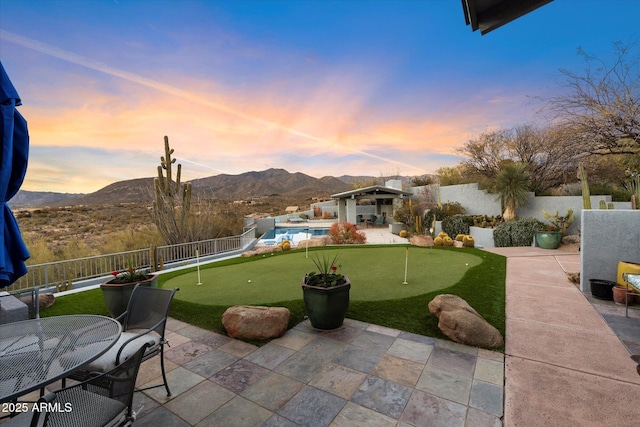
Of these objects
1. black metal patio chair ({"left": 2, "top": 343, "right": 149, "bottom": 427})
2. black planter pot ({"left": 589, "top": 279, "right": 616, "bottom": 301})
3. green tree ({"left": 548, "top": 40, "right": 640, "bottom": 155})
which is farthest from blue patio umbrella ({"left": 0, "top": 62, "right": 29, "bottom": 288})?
green tree ({"left": 548, "top": 40, "right": 640, "bottom": 155})

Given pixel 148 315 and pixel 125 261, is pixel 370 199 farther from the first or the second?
pixel 148 315

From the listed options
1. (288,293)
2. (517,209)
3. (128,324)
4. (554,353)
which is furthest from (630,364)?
(517,209)

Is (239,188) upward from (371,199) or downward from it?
upward

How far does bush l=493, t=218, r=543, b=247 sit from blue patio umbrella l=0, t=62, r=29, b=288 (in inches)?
498

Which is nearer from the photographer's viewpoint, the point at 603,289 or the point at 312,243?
the point at 603,289

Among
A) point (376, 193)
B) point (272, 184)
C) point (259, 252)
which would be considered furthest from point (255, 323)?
point (272, 184)

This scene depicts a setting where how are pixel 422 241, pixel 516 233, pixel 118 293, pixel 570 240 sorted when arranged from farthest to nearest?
pixel 422 241, pixel 516 233, pixel 570 240, pixel 118 293

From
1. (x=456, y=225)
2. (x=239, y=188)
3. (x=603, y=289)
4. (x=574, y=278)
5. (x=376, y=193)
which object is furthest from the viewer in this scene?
(x=239, y=188)

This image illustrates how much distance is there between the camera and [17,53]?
6.04m

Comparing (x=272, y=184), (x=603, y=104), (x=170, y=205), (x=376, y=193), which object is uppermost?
(x=272, y=184)

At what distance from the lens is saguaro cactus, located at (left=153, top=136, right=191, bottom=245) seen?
32.1ft

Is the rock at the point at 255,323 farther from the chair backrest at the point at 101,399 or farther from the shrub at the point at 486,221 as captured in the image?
the shrub at the point at 486,221

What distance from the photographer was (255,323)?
334 centimetres

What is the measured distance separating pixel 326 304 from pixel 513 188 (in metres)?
12.2
